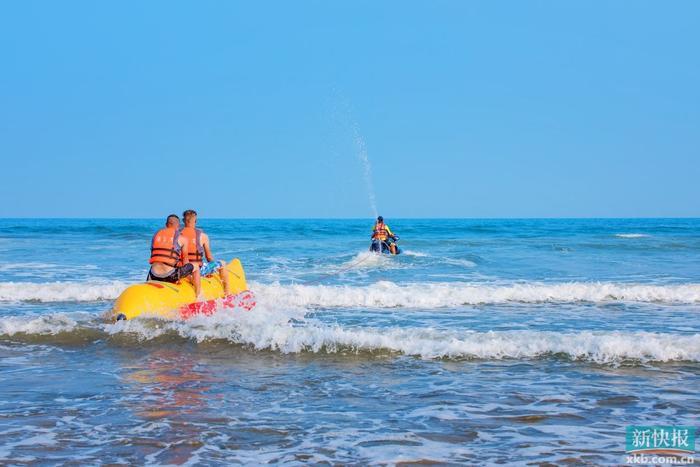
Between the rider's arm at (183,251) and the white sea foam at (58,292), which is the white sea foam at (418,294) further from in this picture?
the rider's arm at (183,251)

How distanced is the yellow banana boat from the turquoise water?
0.21 metres

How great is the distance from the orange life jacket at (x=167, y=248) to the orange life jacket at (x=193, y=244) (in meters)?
0.16

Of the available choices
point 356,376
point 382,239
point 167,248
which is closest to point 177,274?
point 167,248

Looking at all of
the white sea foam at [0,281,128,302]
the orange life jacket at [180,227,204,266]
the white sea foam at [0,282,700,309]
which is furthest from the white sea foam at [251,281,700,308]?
the white sea foam at [0,281,128,302]

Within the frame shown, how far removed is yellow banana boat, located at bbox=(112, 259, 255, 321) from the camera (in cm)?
851

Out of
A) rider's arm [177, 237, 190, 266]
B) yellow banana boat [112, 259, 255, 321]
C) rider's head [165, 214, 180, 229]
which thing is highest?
rider's head [165, 214, 180, 229]

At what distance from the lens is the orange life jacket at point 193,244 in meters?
9.29

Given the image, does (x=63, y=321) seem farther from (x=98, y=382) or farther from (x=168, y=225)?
(x=98, y=382)

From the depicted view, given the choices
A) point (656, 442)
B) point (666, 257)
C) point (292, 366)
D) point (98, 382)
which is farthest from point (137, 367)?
point (666, 257)

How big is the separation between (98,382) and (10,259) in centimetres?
1721

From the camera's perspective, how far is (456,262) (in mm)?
20672

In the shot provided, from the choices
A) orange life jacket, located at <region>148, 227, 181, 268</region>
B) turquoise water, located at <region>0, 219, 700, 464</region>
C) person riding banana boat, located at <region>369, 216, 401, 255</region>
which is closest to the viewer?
turquoise water, located at <region>0, 219, 700, 464</region>

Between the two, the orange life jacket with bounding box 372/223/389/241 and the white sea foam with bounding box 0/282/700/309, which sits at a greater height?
the orange life jacket with bounding box 372/223/389/241

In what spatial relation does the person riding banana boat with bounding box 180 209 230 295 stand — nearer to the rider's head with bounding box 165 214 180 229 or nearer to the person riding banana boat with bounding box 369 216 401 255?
the rider's head with bounding box 165 214 180 229
